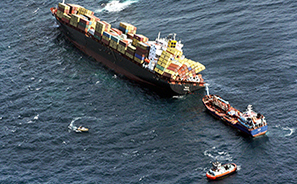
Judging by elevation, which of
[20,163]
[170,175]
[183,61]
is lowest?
[20,163]

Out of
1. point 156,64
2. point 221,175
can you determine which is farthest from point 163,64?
point 221,175

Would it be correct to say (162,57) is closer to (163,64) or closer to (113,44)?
(163,64)

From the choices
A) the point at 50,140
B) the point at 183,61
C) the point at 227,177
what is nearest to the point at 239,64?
the point at 183,61

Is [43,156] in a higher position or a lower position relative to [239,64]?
lower

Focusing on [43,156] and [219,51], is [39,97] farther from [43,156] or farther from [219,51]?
[219,51]

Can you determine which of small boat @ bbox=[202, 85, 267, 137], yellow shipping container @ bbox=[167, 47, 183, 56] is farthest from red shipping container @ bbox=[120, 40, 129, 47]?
small boat @ bbox=[202, 85, 267, 137]
